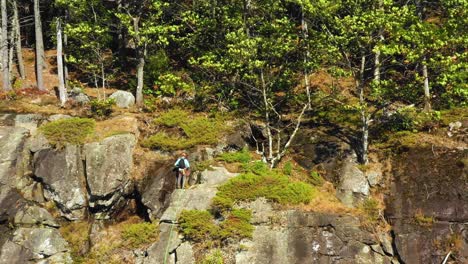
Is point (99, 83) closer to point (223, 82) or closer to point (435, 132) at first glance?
point (223, 82)

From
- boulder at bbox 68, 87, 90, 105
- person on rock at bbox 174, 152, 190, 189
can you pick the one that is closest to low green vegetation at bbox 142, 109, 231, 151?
person on rock at bbox 174, 152, 190, 189

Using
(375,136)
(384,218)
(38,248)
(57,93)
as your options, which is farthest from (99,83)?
(384,218)

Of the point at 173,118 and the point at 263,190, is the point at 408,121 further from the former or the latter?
the point at 173,118

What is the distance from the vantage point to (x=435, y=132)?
2234 cm

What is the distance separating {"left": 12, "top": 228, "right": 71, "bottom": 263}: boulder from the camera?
18.4 metres

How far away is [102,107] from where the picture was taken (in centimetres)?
2611

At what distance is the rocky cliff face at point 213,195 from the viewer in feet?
57.1

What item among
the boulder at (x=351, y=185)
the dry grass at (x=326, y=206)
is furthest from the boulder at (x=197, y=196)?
the boulder at (x=351, y=185)

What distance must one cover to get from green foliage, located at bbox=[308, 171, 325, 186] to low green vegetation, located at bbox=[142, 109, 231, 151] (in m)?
5.44

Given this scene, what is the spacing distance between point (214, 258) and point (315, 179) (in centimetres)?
711

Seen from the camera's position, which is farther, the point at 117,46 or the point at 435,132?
the point at 117,46

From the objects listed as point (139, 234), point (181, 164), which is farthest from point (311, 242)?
point (139, 234)

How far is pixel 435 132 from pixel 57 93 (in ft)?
80.9

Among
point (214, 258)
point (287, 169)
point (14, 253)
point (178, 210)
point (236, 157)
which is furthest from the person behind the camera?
point (236, 157)
